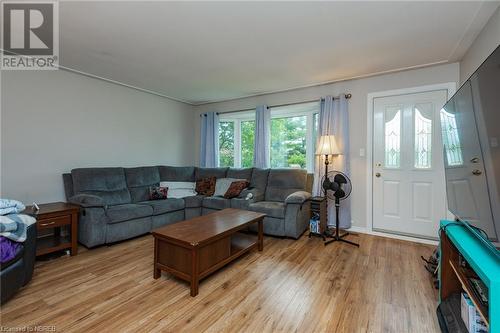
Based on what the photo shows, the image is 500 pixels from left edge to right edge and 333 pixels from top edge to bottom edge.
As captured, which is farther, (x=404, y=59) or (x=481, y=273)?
(x=404, y=59)

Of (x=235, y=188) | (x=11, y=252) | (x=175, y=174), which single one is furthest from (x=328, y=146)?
(x=11, y=252)

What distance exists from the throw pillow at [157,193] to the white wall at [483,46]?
169 inches

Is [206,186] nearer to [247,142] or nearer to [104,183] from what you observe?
[247,142]

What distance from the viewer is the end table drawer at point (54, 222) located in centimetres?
244

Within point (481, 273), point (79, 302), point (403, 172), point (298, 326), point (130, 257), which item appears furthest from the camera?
A: point (403, 172)

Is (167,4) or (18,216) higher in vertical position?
(167,4)

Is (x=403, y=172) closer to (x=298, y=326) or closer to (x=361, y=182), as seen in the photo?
(x=361, y=182)

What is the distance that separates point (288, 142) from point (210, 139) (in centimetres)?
170

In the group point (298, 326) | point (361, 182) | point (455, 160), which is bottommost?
point (298, 326)

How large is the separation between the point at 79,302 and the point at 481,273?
257 centimetres

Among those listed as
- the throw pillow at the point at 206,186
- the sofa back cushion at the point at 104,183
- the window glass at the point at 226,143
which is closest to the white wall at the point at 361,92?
Answer: the window glass at the point at 226,143

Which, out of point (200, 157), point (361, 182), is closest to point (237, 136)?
point (200, 157)

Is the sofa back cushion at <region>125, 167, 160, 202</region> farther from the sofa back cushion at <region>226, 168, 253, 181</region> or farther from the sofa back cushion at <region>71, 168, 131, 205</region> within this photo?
the sofa back cushion at <region>226, 168, 253, 181</region>

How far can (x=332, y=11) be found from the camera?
1962mm
